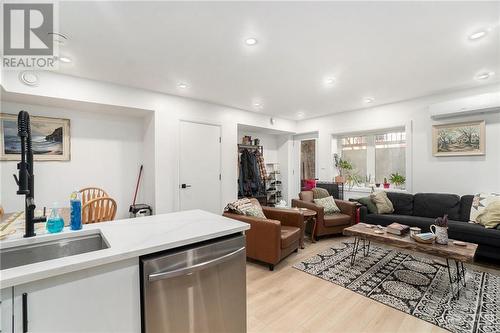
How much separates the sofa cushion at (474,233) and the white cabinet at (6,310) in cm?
416

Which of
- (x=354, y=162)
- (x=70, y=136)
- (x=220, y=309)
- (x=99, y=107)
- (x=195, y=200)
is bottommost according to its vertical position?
(x=220, y=309)

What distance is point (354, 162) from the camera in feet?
16.6

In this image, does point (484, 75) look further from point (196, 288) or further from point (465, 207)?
point (196, 288)

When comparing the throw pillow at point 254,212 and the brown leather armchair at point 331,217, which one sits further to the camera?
the brown leather armchair at point 331,217

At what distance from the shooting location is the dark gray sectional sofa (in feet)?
9.14

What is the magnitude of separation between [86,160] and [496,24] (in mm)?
4945

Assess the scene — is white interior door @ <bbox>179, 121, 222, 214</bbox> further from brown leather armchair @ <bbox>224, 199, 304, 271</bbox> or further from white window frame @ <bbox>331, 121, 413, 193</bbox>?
white window frame @ <bbox>331, 121, 413, 193</bbox>

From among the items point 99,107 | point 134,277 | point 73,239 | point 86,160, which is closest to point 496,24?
point 134,277

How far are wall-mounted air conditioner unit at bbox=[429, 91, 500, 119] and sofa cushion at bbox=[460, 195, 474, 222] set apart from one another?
1252mm

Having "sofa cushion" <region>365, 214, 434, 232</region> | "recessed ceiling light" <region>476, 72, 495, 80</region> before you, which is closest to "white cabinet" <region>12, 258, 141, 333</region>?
"sofa cushion" <region>365, 214, 434, 232</region>

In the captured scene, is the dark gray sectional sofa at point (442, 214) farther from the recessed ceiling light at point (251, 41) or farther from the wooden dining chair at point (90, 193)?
the wooden dining chair at point (90, 193)

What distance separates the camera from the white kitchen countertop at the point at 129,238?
2.85 ft

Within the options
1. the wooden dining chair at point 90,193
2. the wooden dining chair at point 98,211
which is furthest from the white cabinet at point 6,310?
the wooden dining chair at point 90,193

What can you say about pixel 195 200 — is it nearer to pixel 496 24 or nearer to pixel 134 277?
pixel 134 277
